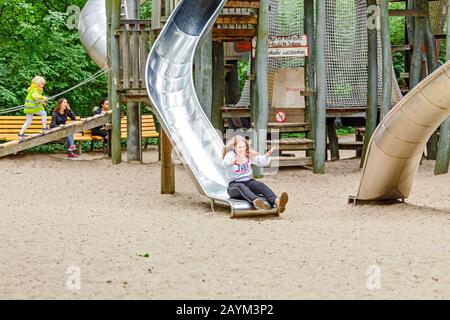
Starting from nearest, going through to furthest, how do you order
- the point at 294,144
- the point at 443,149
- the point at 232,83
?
the point at 443,149 → the point at 294,144 → the point at 232,83

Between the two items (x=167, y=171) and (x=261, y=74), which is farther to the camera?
(x=261, y=74)

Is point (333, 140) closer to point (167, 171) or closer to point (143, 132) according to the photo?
point (143, 132)

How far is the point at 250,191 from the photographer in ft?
38.5

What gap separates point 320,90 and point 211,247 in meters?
8.58

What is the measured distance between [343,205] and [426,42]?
264 inches

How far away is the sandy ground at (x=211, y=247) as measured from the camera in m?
7.22

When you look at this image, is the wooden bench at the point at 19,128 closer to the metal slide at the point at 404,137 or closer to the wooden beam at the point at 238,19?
the wooden beam at the point at 238,19

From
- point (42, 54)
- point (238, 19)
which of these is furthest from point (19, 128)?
point (238, 19)

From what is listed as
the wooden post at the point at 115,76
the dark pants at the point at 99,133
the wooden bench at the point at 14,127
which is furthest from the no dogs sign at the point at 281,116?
the wooden bench at the point at 14,127

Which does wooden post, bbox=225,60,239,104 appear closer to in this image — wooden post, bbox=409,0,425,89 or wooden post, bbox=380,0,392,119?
wooden post, bbox=409,0,425,89

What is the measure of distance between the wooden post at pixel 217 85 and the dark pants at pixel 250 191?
257 inches

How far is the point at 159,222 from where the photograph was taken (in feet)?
35.7
